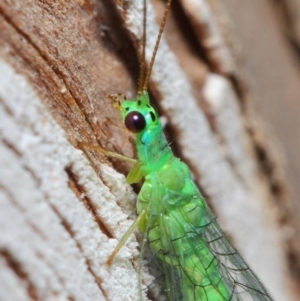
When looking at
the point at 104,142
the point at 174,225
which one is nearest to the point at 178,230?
the point at 174,225

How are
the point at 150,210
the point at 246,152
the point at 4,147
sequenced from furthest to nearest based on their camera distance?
the point at 246,152
the point at 150,210
the point at 4,147

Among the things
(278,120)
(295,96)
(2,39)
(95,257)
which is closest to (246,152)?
(278,120)

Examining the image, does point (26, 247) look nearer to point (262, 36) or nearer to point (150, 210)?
point (150, 210)

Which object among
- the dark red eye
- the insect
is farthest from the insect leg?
the dark red eye

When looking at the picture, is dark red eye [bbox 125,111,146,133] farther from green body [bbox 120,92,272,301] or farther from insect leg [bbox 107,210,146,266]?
insect leg [bbox 107,210,146,266]

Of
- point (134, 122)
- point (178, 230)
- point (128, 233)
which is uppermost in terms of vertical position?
point (134, 122)

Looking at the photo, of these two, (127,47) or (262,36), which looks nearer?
(127,47)

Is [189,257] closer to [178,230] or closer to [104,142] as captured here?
[178,230]
